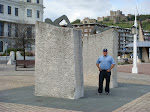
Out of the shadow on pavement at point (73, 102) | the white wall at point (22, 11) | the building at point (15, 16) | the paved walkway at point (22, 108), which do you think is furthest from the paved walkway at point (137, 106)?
the white wall at point (22, 11)

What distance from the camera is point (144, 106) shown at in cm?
642

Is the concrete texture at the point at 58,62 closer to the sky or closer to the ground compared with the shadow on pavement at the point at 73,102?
closer to the sky

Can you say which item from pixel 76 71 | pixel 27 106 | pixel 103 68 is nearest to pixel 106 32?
pixel 103 68

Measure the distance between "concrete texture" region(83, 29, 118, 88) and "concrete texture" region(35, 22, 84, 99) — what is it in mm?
3000

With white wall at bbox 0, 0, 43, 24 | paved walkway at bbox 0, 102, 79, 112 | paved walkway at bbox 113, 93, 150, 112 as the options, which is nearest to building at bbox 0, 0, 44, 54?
white wall at bbox 0, 0, 43, 24

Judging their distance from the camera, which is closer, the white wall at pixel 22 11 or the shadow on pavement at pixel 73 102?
the shadow on pavement at pixel 73 102

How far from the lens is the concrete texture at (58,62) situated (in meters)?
7.34

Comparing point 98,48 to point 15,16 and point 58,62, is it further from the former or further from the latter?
point 15,16

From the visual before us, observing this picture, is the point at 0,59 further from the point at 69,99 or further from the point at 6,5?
the point at 69,99

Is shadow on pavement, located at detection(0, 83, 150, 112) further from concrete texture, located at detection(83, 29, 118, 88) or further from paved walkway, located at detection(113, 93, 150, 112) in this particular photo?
concrete texture, located at detection(83, 29, 118, 88)

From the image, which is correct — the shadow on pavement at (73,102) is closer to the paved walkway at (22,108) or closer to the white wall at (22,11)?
the paved walkway at (22,108)

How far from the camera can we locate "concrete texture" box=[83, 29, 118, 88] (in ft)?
33.8

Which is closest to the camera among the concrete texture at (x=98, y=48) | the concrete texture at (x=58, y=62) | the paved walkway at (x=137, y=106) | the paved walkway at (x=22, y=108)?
the paved walkway at (x=22, y=108)

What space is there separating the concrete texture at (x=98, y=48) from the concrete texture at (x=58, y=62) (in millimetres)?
3000
